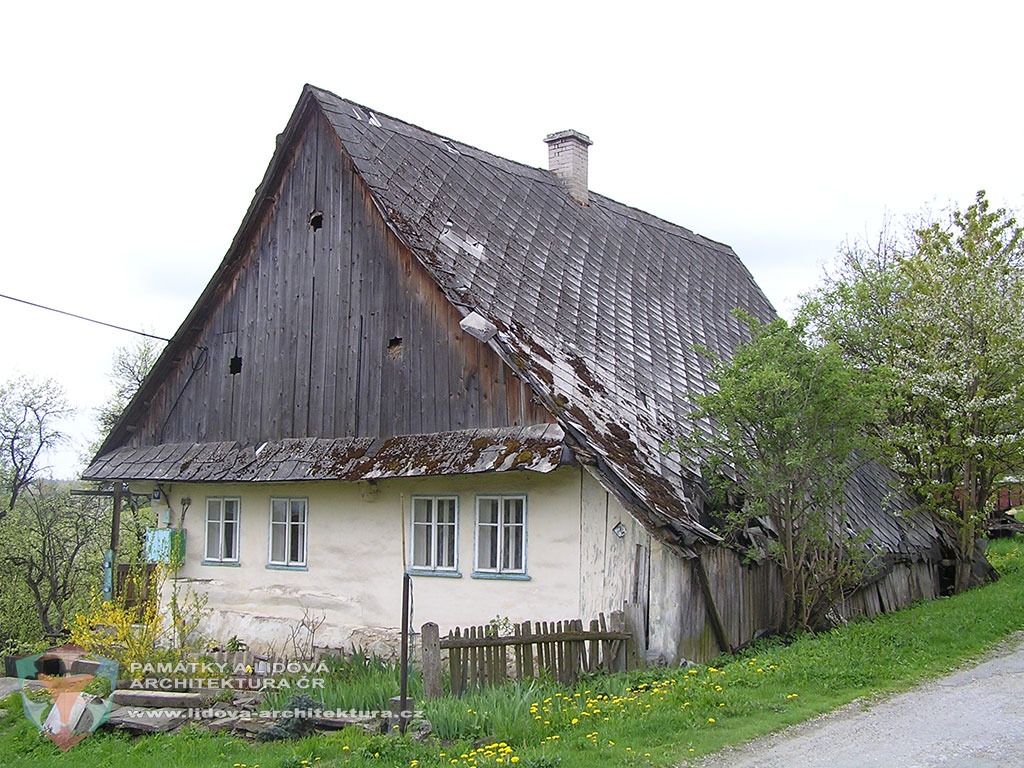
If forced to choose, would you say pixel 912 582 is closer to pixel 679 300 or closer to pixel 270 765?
pixel 679 300

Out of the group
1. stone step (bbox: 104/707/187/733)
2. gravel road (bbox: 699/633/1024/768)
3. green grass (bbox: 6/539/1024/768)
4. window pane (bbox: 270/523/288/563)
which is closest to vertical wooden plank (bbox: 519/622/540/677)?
green grass (bbox: 6/539/1024/768)

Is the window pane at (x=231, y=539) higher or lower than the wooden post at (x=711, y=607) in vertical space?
higher

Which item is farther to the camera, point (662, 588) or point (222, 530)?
point (222, 530)

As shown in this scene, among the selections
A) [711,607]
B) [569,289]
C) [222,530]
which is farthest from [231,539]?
[711,607]

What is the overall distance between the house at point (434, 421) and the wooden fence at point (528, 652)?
1.71 ft

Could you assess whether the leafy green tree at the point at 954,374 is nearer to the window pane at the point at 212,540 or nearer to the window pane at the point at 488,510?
the window pane at the point at 488,510

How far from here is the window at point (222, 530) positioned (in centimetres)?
1606

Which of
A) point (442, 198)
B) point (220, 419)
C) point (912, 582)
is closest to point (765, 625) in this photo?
point (912, 582)

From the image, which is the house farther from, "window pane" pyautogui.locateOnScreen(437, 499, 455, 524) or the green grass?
the green grass

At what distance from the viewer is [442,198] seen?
15.8m

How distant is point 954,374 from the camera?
53.6ft

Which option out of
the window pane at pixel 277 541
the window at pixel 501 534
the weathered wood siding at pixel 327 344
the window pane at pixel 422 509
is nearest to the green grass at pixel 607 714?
the window at pixel 501 534

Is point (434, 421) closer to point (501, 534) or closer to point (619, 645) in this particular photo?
point (501, 534)

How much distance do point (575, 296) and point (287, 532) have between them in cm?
533
